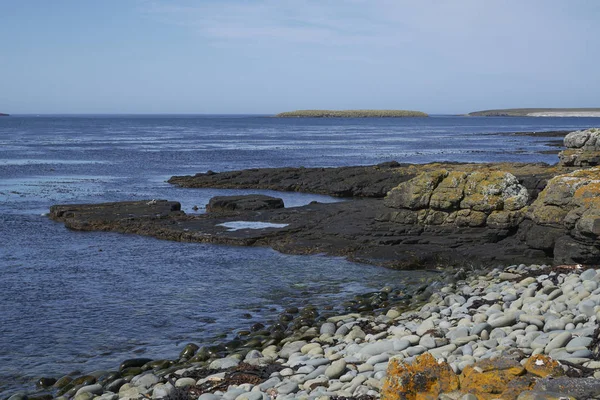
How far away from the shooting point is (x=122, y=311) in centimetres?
1642

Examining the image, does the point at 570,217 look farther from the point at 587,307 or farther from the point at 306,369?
the point at 306,369

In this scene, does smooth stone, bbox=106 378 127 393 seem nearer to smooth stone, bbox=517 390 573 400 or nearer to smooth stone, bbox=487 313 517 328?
smooth stone, bbox=487 313 517 328

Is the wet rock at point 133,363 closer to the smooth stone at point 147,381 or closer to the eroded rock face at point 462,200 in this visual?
the smooth stone at point 147,381

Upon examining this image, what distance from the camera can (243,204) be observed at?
30.8 m

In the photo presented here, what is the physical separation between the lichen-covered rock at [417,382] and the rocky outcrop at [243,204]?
2231 centimetres

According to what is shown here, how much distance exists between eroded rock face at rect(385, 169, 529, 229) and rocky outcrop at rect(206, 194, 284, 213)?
727cm

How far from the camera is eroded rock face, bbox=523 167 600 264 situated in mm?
17438

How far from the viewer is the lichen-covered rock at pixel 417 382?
781 cm

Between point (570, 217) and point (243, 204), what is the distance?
1600 cm

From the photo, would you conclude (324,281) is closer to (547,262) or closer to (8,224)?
(547,262)

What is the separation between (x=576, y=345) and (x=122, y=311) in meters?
10.9

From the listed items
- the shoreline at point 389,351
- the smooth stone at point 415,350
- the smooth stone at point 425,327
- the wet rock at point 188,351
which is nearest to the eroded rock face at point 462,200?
the shoreline at point 389,351

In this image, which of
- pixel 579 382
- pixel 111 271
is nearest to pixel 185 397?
pixel 579 382

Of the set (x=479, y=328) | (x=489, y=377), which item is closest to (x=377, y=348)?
(x=479, y=328)
